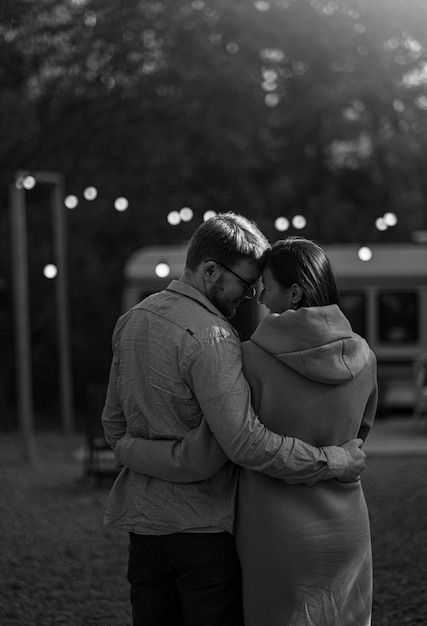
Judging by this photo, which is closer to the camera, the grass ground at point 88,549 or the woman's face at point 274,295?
the woman's face at point 274,295

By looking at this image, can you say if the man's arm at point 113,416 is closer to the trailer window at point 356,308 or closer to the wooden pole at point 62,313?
the wooden pole at point 62,313

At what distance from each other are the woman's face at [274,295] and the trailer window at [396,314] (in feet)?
46.4

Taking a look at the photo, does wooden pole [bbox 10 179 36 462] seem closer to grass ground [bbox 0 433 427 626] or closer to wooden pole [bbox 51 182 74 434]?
grass ground [bbox 0 433 427 626]

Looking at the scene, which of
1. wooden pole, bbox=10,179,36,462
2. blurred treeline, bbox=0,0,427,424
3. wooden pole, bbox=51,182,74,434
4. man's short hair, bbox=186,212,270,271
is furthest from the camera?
blurred treeline, bbox=0,0,427,424

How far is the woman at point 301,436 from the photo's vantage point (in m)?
2.55

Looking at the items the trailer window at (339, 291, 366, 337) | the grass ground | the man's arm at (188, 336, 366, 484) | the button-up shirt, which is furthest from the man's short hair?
the trailer window at (339, 291, 366, 337)

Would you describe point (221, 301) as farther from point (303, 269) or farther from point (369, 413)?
point (369, 413)

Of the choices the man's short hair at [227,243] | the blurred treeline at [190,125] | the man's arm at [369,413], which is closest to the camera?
the man's short hair at [227,243]

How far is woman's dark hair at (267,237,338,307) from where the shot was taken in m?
2.60

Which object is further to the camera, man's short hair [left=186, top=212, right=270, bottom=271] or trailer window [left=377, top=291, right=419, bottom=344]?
trailer window [left=377, top=291, right=419, bottom=344]

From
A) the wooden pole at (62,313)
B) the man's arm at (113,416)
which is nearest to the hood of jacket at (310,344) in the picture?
the man's arm at (113,416)

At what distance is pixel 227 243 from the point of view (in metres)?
2.59

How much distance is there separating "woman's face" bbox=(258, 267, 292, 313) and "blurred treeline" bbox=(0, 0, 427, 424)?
1137 cm

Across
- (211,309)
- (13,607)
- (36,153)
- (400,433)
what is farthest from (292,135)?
(211,309)
